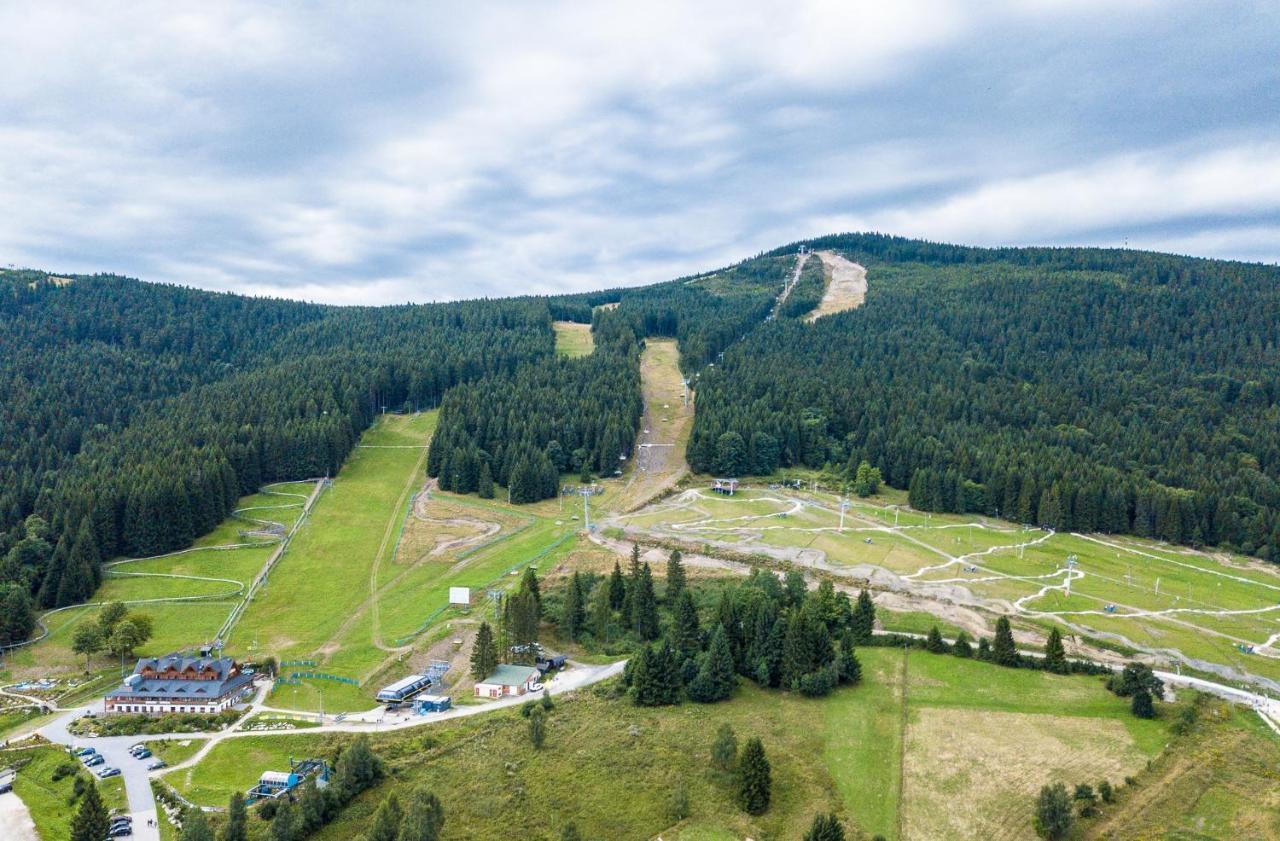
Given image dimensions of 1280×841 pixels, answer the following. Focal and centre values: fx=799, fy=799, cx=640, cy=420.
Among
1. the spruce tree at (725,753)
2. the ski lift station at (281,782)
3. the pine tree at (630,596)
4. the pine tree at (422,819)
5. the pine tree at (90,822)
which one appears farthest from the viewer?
the pine tree at (630,596)

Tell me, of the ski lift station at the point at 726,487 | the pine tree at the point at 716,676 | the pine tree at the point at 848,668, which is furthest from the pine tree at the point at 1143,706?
the ski lift station at the point at 726,487

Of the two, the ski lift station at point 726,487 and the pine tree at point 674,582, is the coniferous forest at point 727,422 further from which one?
the pine tree at point 674,582

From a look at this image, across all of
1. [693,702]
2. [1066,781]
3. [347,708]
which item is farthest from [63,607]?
[1066,781]

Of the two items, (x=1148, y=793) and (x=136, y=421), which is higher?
(x=136, y=421)

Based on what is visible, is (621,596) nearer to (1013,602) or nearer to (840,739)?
(840,739)

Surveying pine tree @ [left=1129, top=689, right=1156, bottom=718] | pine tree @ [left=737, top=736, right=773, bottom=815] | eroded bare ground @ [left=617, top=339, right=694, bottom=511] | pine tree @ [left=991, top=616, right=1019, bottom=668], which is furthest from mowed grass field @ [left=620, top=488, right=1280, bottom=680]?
pine tree @ [left=737, top=736, right=773, bottom=815]

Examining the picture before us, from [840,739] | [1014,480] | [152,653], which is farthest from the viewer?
[1014,480]
